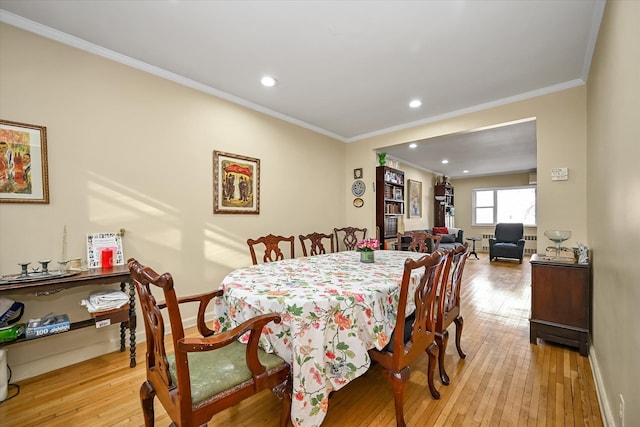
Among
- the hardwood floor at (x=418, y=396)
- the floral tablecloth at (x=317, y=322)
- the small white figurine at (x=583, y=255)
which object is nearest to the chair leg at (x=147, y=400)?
the hardwood floor at (x=418, y=396)

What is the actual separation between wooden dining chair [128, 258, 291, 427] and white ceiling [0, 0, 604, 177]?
1852 mm

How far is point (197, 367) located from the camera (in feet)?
4.00

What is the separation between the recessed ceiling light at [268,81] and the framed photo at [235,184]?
872mm

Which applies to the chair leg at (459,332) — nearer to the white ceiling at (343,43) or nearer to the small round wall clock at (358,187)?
the white ceiling at (343,43)

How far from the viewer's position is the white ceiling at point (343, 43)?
185 cm

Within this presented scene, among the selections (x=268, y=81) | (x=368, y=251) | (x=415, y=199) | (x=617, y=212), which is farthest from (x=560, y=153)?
Result: (x=415, y=199)

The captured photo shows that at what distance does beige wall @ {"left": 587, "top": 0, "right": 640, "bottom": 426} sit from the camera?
1.12 meters

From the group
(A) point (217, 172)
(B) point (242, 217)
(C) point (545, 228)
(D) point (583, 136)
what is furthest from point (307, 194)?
(D) point (583, 136)

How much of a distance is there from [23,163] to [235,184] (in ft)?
5.57

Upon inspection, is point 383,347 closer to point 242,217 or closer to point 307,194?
point 242,217

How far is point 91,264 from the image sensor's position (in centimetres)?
218

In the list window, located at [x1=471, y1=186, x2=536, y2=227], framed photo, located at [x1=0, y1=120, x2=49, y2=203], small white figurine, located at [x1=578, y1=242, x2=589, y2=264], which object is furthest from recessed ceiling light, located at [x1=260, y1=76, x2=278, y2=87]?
window, located at [x1=471, y1=186, x2=536, y2=227]

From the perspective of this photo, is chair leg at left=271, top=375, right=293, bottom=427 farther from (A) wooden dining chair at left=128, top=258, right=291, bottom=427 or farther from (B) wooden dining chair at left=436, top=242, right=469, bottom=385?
(B) wooden dining chair at left=436, top=242, right=469, bottom=385

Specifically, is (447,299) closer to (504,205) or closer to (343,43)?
(343,43)
